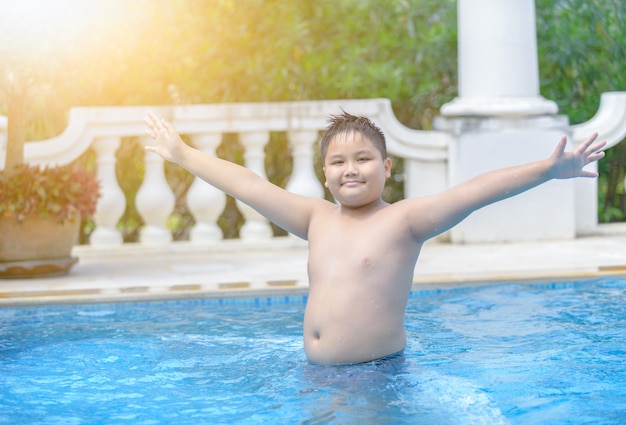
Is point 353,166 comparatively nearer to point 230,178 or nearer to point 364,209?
point 364,209

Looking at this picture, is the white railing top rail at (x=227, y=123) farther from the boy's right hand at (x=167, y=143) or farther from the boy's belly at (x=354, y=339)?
the boy's belly at (x=354, y=339)

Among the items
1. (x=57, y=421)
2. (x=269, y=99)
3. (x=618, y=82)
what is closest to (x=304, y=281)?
(x=57, y=421)

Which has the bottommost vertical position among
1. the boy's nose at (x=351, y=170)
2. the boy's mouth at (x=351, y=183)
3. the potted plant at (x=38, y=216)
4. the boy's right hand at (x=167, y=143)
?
the potted plant at (x=38, y=216)

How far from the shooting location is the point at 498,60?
8625 mm

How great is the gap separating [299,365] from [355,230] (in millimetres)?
631

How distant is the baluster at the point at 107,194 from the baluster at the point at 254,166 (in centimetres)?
103

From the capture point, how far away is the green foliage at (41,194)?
689 cm

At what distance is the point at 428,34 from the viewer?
10766mm

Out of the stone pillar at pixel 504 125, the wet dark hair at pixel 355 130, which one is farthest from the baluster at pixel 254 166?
the wet dark hair at pixel 355 130

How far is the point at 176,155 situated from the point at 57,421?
120 centimetres

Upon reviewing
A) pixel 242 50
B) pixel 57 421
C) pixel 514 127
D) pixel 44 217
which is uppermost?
pixel 242 50

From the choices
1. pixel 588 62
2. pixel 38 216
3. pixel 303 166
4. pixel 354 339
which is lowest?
pixel 354 339

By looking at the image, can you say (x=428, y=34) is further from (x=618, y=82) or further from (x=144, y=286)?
(x=144, y=286)

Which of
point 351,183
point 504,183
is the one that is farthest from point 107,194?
point 504,183
